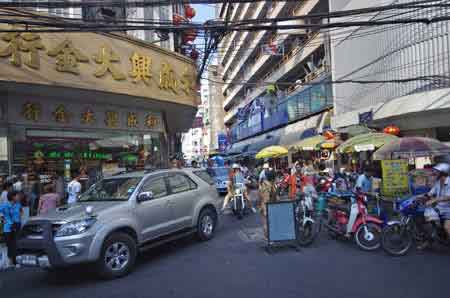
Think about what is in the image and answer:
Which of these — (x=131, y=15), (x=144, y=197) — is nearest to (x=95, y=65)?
(x=131, y=15)

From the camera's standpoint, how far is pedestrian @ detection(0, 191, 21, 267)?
699 centimetres

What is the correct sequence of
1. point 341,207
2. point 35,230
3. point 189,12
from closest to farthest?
point 35,230, point 341,207, point 189,12

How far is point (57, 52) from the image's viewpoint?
33.0 ft

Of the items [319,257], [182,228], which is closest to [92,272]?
[182,228]

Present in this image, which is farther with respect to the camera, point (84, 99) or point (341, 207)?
point (84, 99)

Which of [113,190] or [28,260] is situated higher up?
[113,190]

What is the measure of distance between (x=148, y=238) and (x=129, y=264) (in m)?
0.68

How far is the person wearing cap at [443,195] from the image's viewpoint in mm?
6163

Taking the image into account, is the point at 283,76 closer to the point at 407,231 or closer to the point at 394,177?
the point at 394,177

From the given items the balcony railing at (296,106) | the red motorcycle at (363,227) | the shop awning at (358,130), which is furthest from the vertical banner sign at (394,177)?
the balcony railing at (296,106)

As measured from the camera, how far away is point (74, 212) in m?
5.93

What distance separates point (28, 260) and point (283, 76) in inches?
1222

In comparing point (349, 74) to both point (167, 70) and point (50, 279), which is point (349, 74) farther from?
point (50, 279)

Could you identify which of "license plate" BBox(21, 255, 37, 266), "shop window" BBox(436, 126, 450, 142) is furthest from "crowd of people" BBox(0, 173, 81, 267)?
"shop window" BBox(436, 126, 450, 142)
